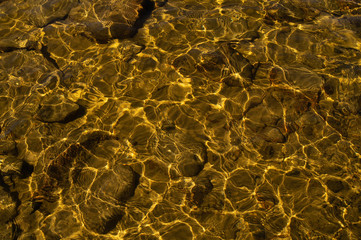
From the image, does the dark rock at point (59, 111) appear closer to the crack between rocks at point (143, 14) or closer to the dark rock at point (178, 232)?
the crack between rocks at point (143, 14)

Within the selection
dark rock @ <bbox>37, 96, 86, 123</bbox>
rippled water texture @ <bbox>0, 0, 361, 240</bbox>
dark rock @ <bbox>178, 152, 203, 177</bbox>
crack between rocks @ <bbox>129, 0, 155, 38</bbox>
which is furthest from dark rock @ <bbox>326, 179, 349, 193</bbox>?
crack between rocks @ <bbox>129, 0, 155, 38</bbox>

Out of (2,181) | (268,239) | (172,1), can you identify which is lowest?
(268,239)

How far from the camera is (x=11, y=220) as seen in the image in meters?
4.60

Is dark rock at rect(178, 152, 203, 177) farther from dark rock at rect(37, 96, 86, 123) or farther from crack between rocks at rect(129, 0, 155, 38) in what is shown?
crack between rocks at rect(129, 0, 155, 38)

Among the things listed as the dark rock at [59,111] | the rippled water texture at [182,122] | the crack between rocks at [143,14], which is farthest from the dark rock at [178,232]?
the crack between rocks at [143,14]

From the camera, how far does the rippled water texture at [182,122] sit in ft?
15.2

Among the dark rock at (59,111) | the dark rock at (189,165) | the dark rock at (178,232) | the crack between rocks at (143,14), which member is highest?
the crack between rocks at (143,14)

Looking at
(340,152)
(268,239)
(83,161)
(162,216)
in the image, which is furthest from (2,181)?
(340,152)

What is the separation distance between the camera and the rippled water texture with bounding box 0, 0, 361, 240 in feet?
15.2

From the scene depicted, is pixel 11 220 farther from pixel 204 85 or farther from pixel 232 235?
pixel 204 85

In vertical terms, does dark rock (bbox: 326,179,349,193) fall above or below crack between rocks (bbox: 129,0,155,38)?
below

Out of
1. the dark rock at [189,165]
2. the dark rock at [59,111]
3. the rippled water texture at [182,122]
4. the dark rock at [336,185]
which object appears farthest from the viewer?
the dark rock at [59,111]

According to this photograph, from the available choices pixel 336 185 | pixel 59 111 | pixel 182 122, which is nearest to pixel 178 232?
pixel 182 122

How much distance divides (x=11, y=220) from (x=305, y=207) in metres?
4.92
